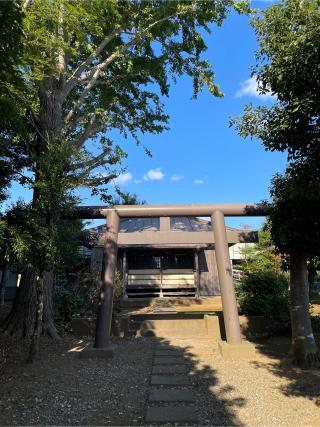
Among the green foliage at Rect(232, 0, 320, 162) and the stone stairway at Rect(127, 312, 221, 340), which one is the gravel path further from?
the green foliage at Rect(232, 0, 320, 162)

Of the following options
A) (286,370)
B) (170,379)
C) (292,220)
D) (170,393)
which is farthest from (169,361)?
(292,220)

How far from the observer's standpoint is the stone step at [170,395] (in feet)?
16.9

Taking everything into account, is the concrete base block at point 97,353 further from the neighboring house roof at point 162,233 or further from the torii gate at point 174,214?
the neighboring house roof at point 162,233

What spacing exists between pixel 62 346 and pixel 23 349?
2.86 ft

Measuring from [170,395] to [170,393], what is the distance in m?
0.10

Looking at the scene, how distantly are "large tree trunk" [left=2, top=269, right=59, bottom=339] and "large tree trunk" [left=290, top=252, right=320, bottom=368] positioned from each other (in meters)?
5.55

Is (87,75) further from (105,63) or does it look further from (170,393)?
(170,393)

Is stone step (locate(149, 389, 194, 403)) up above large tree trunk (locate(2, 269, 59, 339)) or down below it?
below

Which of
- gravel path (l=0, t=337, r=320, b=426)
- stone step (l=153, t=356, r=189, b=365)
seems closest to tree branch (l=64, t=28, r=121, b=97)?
gravel path (l=0, t=337, r=320, b=426)

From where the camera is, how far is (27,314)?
939 cm

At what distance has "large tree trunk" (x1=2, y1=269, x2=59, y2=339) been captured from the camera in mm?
9297

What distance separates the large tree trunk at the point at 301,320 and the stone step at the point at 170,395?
2.71 meters

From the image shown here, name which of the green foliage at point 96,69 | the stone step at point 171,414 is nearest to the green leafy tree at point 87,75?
the green foliage at point 96,69

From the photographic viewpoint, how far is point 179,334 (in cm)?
1065
